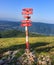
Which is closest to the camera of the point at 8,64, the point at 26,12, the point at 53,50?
the point at 8,64

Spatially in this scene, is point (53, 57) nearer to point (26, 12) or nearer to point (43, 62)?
point (43, 62)

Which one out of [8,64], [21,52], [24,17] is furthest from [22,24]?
[8,64]

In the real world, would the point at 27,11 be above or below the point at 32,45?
above

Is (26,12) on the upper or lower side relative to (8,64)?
upper

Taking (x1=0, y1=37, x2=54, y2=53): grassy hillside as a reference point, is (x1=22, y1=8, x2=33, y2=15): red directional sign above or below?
above

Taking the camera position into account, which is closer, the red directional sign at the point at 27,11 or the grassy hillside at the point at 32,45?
the red directional sign at the point at 27,11

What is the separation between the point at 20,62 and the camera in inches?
957

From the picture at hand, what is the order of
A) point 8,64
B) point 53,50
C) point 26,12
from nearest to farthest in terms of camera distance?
point 8,64, point 26,12, point 53,50

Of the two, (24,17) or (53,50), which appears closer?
(24,17)

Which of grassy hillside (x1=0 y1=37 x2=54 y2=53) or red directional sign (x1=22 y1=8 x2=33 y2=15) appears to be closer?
red directional sign (x1=22 y1=8 x2=33 y2=15)

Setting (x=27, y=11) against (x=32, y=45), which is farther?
(x=32, y=45)

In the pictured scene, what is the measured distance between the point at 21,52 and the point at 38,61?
2677mm

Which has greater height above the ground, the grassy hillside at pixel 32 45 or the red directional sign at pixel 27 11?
the red directional sign at pixel 27 11

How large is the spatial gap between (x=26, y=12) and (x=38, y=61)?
15.0 feet
